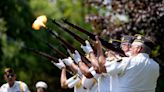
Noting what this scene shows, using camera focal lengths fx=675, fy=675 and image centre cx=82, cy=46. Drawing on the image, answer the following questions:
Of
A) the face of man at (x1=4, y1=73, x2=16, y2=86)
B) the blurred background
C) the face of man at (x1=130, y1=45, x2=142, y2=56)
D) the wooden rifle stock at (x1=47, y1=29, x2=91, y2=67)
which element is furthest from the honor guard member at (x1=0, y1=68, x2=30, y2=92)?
the face of man at (x1=130, y1=45, x2=142, y2=56)

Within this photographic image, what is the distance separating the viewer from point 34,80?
32531mm

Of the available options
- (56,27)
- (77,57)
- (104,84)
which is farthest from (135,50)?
(56,27)

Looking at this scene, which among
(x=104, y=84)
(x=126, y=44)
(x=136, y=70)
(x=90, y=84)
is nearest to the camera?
(x=136, y=70)

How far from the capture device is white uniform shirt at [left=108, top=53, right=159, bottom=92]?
31.7 feet

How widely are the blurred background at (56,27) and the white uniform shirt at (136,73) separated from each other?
205cm

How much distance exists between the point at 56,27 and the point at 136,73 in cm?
1340

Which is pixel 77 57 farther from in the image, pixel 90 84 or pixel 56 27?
pixel 56 27

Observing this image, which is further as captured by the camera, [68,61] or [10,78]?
[10,78]

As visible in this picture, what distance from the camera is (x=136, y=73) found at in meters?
9.66

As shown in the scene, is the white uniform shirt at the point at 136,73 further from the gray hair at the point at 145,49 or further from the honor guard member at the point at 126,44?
the honor guard member at the point at 126,44

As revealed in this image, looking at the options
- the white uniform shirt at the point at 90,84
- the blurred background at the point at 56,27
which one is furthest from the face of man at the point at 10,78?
the white uniform shirt at the point at 90,84

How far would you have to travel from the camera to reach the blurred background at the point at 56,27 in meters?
19.7

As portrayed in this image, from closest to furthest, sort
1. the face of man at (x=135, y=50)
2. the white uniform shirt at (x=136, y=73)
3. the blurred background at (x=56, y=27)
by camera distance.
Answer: the white uniform shirt at (x=136, y=73), the face of man at (x=135, y=50), the blurred background at (x=56, y=27)

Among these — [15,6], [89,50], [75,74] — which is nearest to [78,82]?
[75,74]
